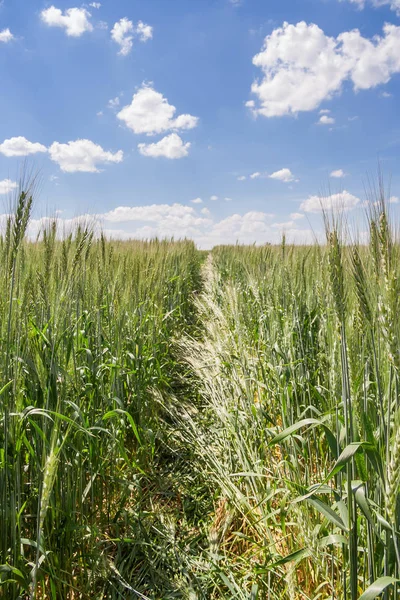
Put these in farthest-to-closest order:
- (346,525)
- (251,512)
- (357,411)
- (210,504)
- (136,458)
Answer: (136,458) < (210,504) < (251,512) < (357,411) < (346,525)

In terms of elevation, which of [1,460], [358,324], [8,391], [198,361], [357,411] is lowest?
[198,361]

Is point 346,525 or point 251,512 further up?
point 346,525

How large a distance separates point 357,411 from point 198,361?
123 inches

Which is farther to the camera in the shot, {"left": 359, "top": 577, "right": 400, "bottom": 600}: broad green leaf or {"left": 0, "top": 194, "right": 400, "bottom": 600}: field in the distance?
{"left": 0, "top": 194, "right": 400, "bottom": 600}: field in the distance

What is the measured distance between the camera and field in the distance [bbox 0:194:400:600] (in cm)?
128

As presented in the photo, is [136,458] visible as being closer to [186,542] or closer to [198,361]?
[186,542]

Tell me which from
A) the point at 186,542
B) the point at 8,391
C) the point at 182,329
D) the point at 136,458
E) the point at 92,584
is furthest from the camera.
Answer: the point at 182,329

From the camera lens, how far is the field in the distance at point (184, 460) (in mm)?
1284

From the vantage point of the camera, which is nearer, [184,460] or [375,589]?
[375,589]

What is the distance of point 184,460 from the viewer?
2973 millimetres

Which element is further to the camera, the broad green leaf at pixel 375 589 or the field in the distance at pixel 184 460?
the field in the distance at pixel 184 460

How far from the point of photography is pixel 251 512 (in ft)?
6.73

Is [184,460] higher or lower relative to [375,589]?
lower

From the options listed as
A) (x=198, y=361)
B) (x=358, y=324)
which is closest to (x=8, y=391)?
(x=358, y=324)
